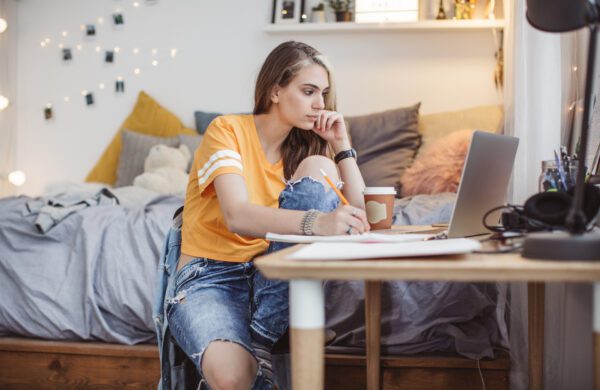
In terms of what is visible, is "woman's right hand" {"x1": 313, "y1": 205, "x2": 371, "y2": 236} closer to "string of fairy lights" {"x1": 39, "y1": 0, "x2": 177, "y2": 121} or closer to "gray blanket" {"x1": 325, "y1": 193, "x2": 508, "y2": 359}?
"gray blanket" {"x1": 325, "y1": 193, "x2": 508, "y2": 359}

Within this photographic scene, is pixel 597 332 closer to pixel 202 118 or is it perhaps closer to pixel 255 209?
pixel 255 209

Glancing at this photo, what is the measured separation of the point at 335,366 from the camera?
6.25ft

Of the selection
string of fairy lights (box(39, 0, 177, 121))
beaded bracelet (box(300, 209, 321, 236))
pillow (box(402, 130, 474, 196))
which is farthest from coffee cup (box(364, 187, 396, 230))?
string of fairy lights (box(39, 0, 177, 121))

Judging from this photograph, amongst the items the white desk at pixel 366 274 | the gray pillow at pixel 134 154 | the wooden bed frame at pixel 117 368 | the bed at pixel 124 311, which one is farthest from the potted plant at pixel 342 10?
the white desk at pixel 366 274

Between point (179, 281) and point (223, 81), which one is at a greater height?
point (223, 81)

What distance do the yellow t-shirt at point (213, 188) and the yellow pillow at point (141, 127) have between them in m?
1.96

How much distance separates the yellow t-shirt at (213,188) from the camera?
4.61 feet

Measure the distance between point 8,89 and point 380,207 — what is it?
286 centimetres

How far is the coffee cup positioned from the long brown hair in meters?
0.24

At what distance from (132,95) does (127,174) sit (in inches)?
20.5

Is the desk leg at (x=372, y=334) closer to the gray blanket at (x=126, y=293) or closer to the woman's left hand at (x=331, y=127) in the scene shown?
the gray blanket at (x=126, y=293)

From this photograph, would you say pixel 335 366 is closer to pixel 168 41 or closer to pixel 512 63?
pixel 512 63

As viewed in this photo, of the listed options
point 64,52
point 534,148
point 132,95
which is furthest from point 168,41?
point 534,148

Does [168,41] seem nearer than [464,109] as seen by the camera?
No
